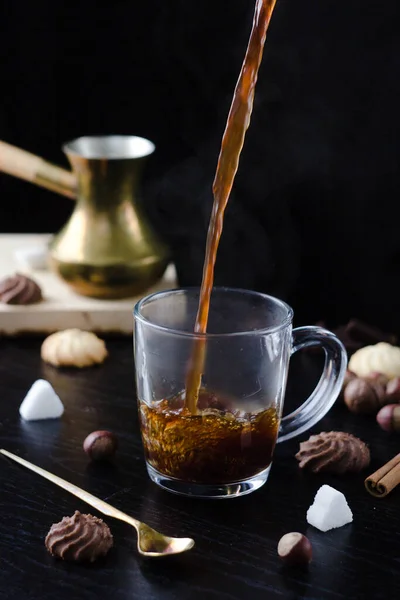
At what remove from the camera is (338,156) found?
246 cm

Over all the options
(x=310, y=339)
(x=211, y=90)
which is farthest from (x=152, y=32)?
(x=310, y=339)

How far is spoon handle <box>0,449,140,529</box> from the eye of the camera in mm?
1352

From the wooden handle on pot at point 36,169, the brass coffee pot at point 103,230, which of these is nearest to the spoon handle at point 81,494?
the brass coffee pot at point 103,230

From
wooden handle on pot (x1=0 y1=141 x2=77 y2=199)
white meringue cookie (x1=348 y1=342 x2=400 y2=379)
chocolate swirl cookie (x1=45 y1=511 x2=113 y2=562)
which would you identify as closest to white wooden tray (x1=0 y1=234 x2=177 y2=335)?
wooden handle on pot (x1=0 y1=141 x2=77 y2=199)

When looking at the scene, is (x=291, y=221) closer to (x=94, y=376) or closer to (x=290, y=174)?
(x=290, y=174)

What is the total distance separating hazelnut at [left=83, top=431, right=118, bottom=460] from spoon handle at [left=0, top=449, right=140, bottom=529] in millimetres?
77

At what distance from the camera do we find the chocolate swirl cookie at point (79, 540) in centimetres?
125

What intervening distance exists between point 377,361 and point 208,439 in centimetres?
62

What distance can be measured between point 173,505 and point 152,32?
141cm

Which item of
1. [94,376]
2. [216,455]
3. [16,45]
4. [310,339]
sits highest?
[16,45]

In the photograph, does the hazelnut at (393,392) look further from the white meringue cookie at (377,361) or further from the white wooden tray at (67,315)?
the white wooden tray at (67,315)

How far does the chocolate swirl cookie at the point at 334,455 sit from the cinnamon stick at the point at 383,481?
41 millimetres

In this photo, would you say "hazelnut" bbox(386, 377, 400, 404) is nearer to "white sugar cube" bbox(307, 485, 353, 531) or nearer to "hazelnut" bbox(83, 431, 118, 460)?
"white sugar cube" bbox(307, 485, 353, 531)

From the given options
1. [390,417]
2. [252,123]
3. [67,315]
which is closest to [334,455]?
[390,417]
